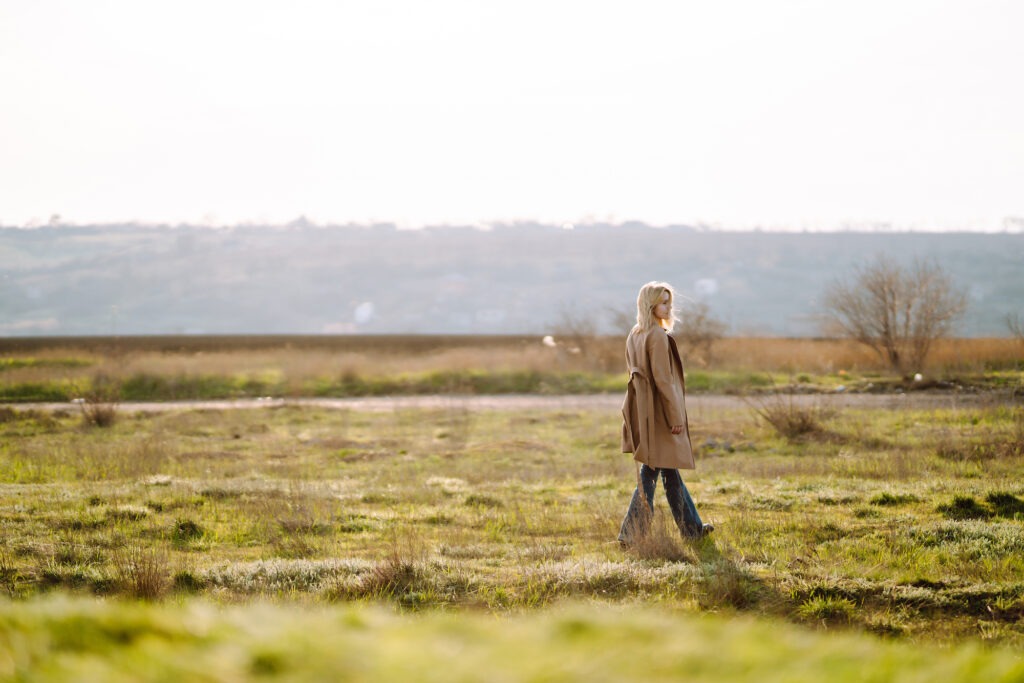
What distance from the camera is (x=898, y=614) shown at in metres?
5.75

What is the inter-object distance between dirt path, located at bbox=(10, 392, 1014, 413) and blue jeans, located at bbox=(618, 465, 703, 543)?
11574mm

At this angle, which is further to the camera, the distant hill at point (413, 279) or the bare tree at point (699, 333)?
the distant hill at point (413, 279)

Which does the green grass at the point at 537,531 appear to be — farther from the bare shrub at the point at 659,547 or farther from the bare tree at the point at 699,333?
the bare tree at the point at 699,333

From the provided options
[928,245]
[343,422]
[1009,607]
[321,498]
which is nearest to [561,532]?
[321,498]

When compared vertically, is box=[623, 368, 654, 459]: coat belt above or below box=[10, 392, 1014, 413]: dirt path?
above

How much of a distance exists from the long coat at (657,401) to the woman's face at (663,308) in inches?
4.9

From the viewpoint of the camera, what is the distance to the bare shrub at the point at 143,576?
19.8 ft

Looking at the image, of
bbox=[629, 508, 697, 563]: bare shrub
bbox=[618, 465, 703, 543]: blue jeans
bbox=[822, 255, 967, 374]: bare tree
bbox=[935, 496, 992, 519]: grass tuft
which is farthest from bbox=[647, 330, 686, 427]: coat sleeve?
bbox=[822, 255, 967, 374]: bare tree

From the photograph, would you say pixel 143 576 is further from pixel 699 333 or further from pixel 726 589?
pixel 699 333

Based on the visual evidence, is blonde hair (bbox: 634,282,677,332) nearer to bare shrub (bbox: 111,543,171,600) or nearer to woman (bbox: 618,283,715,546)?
woman (bbox: 618,283,715,546)

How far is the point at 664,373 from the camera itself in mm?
7840

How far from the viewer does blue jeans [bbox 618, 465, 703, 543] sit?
7805mm

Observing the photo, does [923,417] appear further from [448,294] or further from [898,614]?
[448,294]

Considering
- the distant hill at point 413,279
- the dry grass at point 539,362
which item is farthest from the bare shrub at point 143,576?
the distant hill at point 413,279
